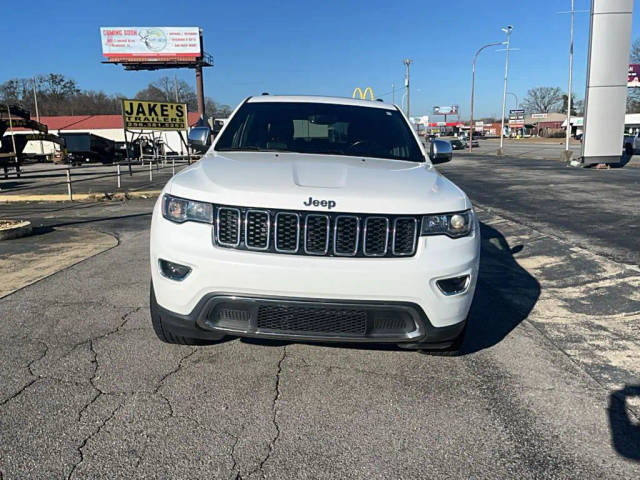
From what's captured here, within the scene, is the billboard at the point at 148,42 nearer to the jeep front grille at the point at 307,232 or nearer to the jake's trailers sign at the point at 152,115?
the jake's trailers sign at the point at 152,115

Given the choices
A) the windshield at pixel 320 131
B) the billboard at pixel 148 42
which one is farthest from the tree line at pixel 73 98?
the windshield at pixel 320 131

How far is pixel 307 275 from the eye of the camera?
2.84 meters

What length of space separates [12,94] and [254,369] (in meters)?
105

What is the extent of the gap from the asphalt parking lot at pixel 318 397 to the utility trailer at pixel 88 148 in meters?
33.8

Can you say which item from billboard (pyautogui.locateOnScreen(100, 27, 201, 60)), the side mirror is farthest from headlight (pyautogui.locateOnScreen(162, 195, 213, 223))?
billboard (pyautogui.locateOnScreen(100, 27, 201, 60))

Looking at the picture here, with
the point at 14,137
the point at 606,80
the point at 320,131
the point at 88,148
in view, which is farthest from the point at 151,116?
the point at 606,80

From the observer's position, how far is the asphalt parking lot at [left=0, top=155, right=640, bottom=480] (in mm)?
2443

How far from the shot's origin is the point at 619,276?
18.1 feet

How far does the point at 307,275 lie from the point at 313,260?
0.10 m

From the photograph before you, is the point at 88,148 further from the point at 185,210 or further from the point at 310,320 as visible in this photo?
the point at 310,320

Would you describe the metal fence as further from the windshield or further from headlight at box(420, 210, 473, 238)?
headlight at box(420, 210, 473, 238)

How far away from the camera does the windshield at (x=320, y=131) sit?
4371mm

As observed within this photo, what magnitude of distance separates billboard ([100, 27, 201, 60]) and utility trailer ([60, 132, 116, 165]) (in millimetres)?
20057

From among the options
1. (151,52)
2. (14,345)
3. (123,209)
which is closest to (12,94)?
(151,52)
